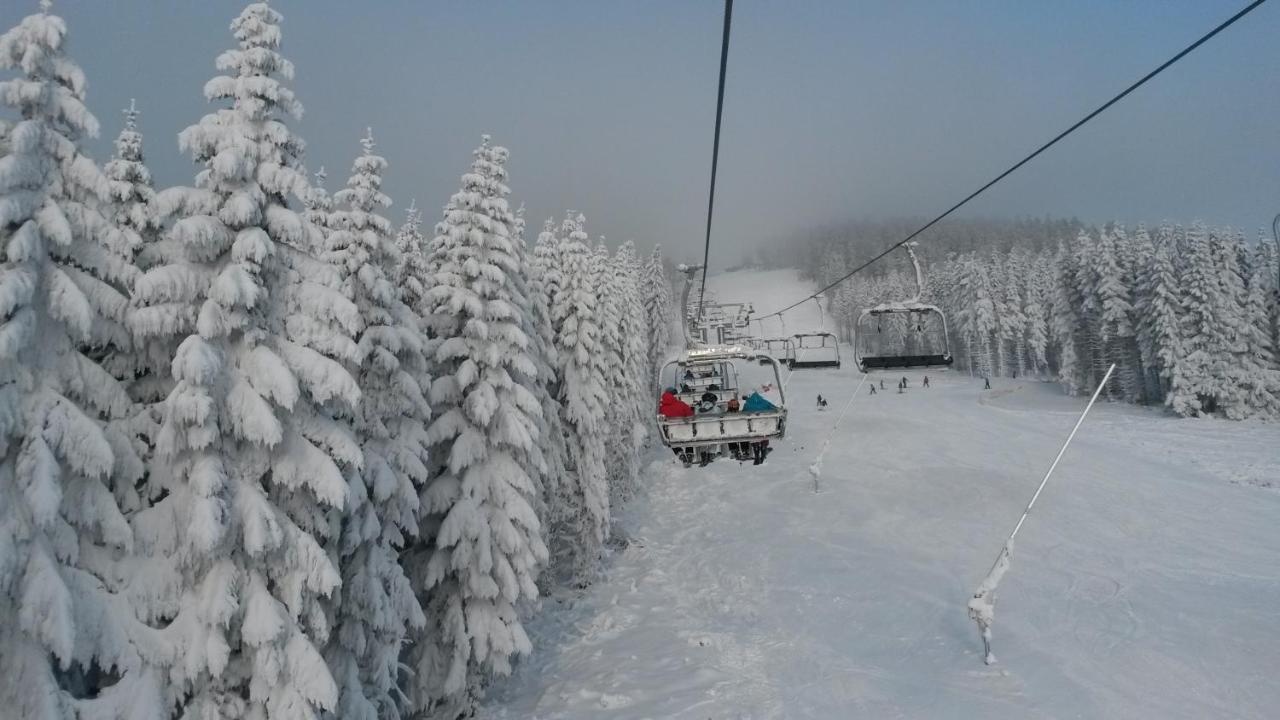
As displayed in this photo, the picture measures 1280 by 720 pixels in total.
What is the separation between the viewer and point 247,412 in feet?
27.6

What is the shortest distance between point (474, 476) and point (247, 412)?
294 inches

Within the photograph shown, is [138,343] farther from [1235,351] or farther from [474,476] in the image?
[1235,351]

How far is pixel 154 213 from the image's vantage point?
28.9 feet

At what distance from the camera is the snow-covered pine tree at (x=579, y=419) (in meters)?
24.2

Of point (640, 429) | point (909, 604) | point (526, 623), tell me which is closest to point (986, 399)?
point (640, 429)

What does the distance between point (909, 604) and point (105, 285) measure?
72.7 feet

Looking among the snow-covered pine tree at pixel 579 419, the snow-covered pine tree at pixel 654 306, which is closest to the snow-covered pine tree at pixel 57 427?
the snow-covered pine tree at pixel 579 419

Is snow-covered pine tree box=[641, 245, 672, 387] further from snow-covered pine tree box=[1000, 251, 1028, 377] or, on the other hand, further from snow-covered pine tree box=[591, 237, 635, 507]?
snow-covered pine tree box=[1000, 251, 1028, 377]

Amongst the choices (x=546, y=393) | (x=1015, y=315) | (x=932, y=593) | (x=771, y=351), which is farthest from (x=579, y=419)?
(x=1015, y=315)

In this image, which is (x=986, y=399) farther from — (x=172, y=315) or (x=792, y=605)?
A: (x=172, y=315)

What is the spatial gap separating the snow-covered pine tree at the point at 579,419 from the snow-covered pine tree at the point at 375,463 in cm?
987

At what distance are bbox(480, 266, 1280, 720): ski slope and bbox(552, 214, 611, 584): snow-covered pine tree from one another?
1989 mm

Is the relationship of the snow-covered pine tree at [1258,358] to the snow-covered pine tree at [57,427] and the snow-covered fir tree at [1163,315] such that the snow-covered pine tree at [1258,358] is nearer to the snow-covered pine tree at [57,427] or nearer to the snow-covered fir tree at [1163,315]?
the snow-covered fir tree at [1163,315]

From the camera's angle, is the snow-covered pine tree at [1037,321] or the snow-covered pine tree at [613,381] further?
the snow-covered pine tree at [1037,321]
